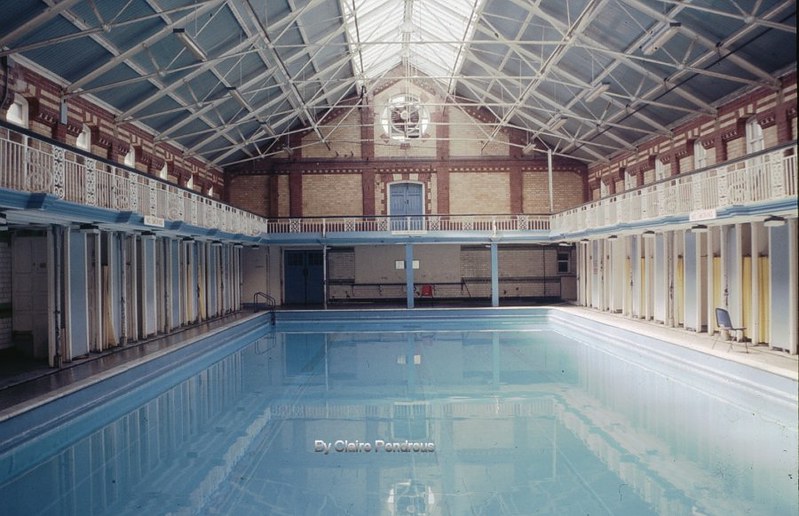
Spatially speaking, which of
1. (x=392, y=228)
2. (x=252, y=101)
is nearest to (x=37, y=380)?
(x=252, y=101)

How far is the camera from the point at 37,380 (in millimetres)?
9359

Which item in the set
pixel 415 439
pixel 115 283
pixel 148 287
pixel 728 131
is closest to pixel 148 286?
pixel 148 287

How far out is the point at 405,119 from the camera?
24.6 metres

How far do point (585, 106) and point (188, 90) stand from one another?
13126mm

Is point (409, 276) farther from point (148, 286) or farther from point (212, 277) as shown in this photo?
point (148, 286)

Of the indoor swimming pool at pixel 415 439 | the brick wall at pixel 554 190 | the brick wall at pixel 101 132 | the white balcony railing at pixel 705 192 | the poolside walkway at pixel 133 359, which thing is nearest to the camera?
the indoor swimming pool at pixel 415 439

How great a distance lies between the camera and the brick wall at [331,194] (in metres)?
24.5

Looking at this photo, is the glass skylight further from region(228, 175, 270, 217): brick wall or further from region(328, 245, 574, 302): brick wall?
region(328, 245, 574, 302): brick wall

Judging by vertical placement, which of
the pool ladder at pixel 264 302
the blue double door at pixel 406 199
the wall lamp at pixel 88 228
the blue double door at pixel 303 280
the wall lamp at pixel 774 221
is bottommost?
the pool ladder at pixel 264 302

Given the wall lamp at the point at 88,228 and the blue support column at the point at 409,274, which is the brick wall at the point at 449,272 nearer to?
the blue support column at the point at 409,274

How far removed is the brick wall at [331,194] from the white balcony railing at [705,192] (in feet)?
32.0

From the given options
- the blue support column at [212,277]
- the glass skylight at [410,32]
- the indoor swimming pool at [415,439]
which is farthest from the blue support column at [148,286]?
the glass skylight at [410,32]

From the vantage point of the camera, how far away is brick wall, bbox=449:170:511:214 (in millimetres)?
24453

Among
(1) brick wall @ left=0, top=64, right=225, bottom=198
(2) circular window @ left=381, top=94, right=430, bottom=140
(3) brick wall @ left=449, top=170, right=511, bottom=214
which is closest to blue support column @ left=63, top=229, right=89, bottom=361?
(1) brick wall @ left=0, top=64, right=225, bottom=198
